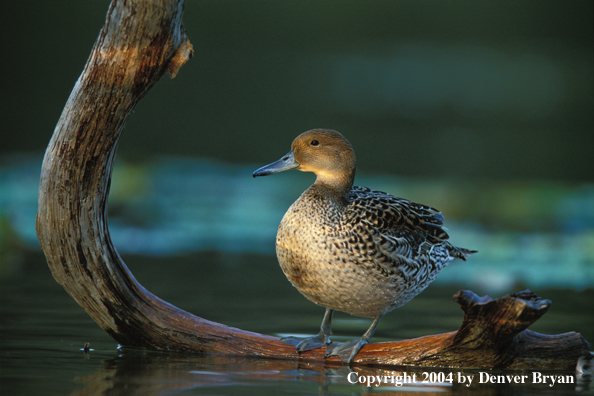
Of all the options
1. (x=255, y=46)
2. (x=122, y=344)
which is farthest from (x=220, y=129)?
(x=122, y=344)

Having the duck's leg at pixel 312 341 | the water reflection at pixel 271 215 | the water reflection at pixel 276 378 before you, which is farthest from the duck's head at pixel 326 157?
the water reflection at pixel 271 215

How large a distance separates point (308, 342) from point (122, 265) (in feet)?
3.27

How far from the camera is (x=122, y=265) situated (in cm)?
323

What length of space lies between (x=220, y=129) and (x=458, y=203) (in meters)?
5.02

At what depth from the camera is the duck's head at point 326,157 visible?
11.4 feet

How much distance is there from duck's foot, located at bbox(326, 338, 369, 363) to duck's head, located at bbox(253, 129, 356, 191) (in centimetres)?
80

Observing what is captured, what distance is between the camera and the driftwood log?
2.87 metres

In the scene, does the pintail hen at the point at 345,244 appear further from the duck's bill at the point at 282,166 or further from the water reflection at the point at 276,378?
the water reflection at the point at 276,378

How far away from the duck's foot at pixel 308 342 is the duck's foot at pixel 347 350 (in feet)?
0.20

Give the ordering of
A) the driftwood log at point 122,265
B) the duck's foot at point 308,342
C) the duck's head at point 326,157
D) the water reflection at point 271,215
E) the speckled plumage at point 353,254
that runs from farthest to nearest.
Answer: the water reflection at point 271,215 < the duck's head at point 326,157 < the duck's foot at point 308,342 < the speckled plumage at point 353,254 < the driftwood log at point 122,265

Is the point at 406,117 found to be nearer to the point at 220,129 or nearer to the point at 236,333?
the point at 220,129

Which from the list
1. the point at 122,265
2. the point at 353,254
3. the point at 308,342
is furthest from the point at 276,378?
the point at 122,265

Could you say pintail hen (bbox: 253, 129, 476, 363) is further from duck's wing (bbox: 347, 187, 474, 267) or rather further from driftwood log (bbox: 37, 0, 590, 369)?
driftwood log (bbox: 37, 0, 590, 369)

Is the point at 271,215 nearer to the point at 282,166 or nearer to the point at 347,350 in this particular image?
the point at 282,166
